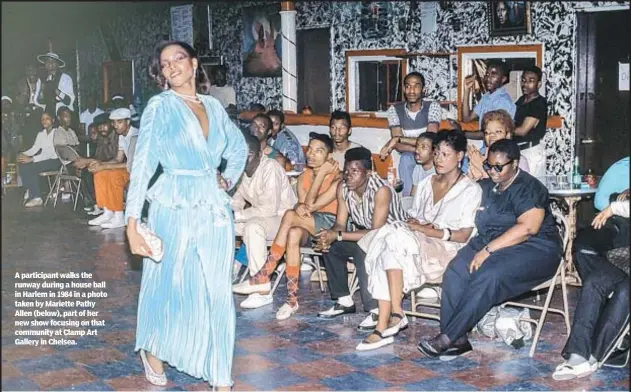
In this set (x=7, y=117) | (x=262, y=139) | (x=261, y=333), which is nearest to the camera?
(x=261, y=333)

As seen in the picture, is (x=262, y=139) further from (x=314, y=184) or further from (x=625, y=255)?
(x=625, y=255)

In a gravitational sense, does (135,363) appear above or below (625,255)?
below

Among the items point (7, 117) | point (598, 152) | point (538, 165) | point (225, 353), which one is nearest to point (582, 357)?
point (225, 353)

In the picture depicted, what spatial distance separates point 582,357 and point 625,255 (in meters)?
0.56

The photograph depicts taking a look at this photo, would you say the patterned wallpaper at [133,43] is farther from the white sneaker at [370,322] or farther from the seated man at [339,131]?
the white sneaker at [370,322]

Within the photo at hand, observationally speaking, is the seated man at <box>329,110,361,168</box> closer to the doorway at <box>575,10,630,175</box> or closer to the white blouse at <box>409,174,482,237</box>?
the white blouse at <box>409,174,482,237</box>

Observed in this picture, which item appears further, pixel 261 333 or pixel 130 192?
pixel 261 333

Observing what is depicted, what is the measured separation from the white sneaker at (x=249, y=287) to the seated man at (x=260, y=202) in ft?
0.29

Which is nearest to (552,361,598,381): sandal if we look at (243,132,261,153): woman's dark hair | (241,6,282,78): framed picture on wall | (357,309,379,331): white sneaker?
(357,309,379,331): white sneaker

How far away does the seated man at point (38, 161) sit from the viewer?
1222cm

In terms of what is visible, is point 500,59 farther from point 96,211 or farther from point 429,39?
point 96,211

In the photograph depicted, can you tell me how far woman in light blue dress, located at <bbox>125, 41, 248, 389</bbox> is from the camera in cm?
448

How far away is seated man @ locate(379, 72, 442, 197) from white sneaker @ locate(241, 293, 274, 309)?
173 cm

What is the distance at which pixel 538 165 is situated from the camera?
8211 mm
